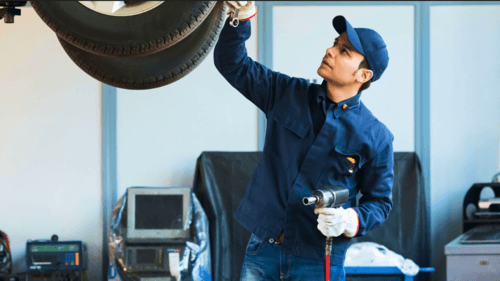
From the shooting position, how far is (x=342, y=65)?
1.78 metres

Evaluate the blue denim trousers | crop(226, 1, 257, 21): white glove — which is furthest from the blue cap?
the blue denim trousers

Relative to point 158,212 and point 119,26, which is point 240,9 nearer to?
point 119,26

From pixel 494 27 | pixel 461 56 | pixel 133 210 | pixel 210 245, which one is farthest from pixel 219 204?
pixel 494 27

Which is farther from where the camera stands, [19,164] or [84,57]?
[19,164]

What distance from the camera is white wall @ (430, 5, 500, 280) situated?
364 centimetres

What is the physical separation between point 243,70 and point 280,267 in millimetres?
627

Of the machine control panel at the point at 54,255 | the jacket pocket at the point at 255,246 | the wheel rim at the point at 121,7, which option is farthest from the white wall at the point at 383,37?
the wheel rim at the point at 121,7

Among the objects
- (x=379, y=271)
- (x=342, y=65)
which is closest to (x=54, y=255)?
(x=379, y=271)

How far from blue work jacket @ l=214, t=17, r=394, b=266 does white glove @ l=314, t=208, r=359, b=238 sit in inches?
2.1

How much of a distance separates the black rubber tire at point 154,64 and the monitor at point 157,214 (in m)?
1.83

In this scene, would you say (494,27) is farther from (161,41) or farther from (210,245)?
(161,41)

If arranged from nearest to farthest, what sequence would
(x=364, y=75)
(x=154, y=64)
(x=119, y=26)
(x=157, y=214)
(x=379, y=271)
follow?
1. (x=119, y=26)
2. (x=154, y=64)
3. (x=364, y=75)
4. (x=379, y=271)
5. (x=157, y=214)

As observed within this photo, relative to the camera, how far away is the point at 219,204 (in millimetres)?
3391

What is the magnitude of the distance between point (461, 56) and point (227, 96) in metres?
1.59
